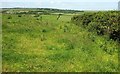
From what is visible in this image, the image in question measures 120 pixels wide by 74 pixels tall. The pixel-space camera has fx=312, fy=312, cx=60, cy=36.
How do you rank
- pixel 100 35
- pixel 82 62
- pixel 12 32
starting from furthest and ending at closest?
1. pixel 100 35
2. pixel 12 32
3. pixel 82 62

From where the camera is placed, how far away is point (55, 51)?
60.4ft

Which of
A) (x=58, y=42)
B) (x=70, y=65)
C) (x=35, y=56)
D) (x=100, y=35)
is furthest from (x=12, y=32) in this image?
(x=70, y=65)

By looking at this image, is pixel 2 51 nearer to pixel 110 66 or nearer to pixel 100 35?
pixel 110 66

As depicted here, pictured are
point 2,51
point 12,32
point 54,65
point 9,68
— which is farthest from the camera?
point 12,32

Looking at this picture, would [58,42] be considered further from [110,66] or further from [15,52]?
[110,66]

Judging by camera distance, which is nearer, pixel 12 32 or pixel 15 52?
pixel 15 52

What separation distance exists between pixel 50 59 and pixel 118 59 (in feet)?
13.1

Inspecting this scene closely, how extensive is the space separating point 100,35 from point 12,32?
7776 millimetres

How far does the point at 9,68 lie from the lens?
45.0ft

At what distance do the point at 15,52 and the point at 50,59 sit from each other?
2255mm

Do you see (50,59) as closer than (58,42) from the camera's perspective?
Yes

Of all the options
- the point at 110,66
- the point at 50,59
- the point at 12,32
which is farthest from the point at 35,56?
the point at 12,32

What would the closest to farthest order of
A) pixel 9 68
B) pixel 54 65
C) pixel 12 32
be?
1. pixel 9 68
2. pixel 54 65
3. pixel 12 32

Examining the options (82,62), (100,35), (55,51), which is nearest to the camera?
(82,62)
